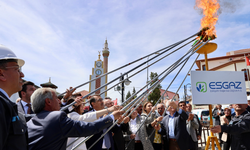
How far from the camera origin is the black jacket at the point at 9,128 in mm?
1251

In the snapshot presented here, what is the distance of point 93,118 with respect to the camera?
2.81m

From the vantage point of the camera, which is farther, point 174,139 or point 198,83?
point 174,139

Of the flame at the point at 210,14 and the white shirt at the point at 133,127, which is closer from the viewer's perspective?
the flame at the point at 210,14

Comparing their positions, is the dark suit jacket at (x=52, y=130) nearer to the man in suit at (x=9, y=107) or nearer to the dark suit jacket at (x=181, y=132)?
the man in suit at (x=9, y=107)

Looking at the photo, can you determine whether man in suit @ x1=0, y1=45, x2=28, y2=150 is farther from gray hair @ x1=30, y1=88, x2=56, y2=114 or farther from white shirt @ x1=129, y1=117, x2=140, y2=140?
white shirt @ x1=129, y1=117, x2=140, y2=140

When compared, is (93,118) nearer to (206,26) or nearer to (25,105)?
(25,105)

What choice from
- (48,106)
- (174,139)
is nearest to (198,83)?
(174,139)

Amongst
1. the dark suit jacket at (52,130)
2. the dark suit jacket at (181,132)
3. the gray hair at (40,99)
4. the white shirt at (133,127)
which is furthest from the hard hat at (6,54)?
the dark suit jacket at (181,132)

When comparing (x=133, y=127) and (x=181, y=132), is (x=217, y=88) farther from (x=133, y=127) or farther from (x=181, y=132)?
(x=133, y=127)

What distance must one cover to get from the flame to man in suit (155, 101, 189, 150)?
1.96m

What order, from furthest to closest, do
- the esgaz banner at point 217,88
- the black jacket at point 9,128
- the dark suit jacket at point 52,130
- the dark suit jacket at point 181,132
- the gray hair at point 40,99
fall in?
the dark suit jacket at point 181,132, the esgaz banner at point 217,88, the gray hair at point 40,99, the dark suit jacket at point 52,130, the black jacket at point 9,128

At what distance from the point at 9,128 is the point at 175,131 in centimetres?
382

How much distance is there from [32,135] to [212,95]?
296 centimetres

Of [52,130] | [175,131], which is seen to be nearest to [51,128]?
[52,130]
